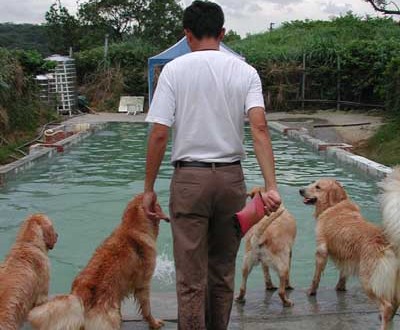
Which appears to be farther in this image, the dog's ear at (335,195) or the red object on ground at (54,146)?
A: the red object on ground at (54,146)

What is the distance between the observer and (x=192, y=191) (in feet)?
12.7

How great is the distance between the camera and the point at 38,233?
5.01 meters

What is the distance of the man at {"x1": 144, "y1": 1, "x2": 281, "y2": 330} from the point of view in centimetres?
379

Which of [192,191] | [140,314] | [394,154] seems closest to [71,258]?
[140,314]

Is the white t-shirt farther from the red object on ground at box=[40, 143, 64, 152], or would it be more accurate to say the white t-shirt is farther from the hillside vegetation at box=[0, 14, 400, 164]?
the hillside vegetation at box=[0, 14, 400, 164]

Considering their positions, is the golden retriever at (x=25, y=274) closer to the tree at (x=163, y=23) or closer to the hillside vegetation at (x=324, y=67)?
the hillside vegetation at (x=324, y=67)

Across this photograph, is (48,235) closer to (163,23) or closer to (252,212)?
(252,212)

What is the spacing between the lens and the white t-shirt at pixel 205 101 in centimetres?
378

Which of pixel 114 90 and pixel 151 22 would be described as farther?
pixel 151 22

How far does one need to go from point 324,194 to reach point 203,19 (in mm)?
2755

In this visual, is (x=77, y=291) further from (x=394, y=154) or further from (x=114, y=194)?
(x=394, y=154)

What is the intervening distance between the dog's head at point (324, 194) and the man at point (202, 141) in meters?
2.16

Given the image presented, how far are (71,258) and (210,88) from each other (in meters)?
4.52

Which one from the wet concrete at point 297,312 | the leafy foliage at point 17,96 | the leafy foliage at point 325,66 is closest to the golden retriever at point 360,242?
the wet concrete at point 297,312
